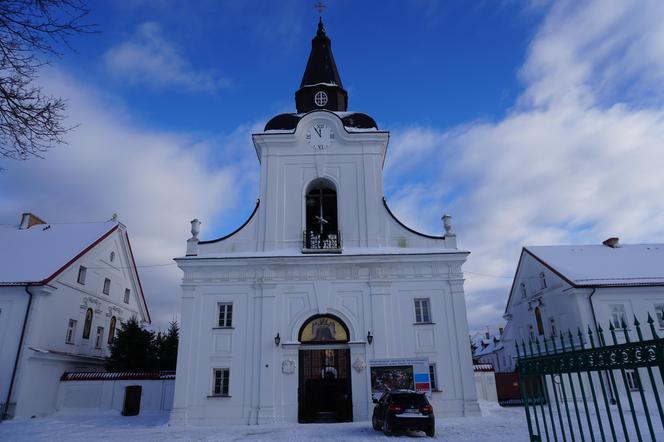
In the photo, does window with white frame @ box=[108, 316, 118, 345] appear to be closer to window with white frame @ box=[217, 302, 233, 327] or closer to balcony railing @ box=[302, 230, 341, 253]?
window with white frame @ box=[217, 302, 233, 327]

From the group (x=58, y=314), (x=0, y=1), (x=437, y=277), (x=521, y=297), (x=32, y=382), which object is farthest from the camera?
(x=521, y=297)

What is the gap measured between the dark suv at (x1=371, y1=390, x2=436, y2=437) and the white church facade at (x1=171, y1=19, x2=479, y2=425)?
12.4 feet

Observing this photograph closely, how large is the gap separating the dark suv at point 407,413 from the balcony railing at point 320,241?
714cm

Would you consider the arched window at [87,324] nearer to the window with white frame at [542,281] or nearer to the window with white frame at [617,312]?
the window with white frame at [542,281]

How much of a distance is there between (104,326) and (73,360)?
3.89 meters

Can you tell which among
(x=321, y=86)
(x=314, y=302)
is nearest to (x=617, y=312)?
(x=314, y=302)

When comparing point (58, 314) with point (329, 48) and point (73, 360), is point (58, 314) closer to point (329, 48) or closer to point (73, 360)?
point (73, 360)

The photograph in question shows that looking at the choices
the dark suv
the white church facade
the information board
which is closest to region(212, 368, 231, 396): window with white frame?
the white church facade

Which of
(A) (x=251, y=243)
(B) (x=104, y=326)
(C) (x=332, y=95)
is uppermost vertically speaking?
(C) (x=332, y=95)

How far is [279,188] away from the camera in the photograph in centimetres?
2053

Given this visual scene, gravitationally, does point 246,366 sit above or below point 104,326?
→ below

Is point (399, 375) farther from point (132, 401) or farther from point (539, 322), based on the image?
point (539, 322)

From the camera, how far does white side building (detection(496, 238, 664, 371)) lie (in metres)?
25.8

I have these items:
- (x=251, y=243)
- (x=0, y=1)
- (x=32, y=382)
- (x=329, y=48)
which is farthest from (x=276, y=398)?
(x=329, y=48)
